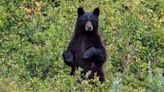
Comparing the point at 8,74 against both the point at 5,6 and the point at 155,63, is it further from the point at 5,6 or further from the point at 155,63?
the point at 5,6

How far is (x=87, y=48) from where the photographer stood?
942 centimetres

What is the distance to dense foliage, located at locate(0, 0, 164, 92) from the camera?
30.6ft

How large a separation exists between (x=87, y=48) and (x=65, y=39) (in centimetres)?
166

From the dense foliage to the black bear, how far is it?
0.26m

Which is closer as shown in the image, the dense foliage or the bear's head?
the bear's head

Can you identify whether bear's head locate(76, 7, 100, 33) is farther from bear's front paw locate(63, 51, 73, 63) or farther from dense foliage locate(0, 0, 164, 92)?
dense foliage locate(0, 0, 164, 92)

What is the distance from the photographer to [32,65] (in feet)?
33.6

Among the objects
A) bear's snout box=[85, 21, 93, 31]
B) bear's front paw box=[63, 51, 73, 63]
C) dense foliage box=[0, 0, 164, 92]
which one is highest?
bear's snout box=[85, 21, 93, 31]

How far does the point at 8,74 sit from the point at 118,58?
2.50 metres

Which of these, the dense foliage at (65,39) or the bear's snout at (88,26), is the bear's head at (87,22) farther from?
the dense foliage at (65,39)

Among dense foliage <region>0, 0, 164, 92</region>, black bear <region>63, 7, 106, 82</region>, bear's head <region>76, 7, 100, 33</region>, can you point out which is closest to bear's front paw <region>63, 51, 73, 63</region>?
black bear <region>63, 7, 106, 82</region>

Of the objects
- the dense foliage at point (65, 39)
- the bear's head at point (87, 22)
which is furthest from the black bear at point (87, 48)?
the dense foliage at point (65, 39)

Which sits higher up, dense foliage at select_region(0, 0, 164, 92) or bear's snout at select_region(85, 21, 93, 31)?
bear's snout at select_region(85, 21, 93, 31)

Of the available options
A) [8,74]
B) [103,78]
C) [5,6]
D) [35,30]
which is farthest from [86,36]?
[5,6]
